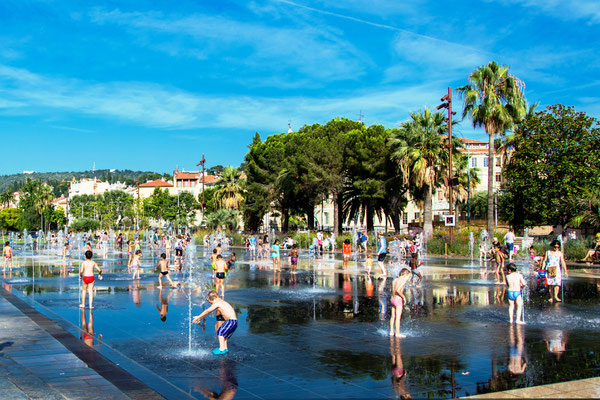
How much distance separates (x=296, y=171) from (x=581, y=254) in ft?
84.7

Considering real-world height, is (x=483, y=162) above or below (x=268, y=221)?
above

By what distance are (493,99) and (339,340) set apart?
29071mm

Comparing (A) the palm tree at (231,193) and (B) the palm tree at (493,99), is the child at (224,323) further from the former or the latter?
(A) the palm tree at (231,193)

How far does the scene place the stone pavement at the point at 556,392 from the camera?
627 cm

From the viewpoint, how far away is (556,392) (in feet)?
21.1

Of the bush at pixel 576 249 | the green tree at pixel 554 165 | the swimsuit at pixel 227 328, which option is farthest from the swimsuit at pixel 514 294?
the green tree at pixel 554 165

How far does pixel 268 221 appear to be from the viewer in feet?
330

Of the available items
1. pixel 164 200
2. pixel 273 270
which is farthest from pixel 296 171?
pixel 164 200

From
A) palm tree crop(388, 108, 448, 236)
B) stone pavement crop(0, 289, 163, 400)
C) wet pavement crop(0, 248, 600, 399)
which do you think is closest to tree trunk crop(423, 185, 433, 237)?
palm tree crop(388, 108, 448, 236)

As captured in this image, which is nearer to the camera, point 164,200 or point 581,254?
point 581,254

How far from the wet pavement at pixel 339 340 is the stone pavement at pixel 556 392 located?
24cm

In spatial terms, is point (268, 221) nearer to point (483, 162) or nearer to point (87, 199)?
point (483, 162)

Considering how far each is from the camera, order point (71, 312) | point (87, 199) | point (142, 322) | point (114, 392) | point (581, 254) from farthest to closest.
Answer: point (87, 199) < point (581, 254) < point (71, 312) < point (142, 322) < point (114, 392)

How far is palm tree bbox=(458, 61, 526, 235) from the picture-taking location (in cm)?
3512
